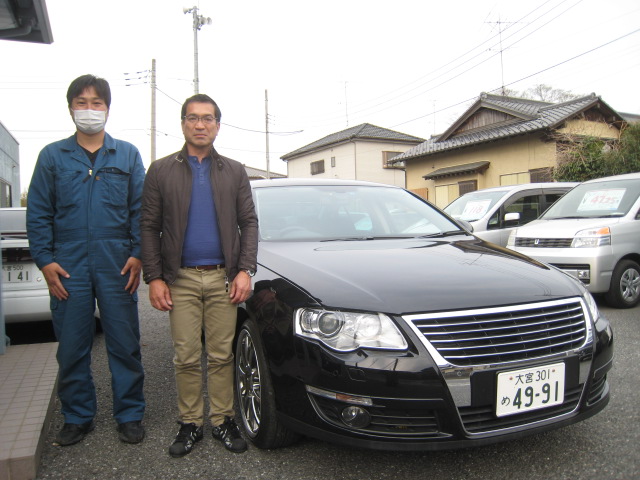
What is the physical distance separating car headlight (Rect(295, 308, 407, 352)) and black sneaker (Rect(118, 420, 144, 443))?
116 cm

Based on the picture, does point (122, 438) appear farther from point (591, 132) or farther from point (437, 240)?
point (591, 132)

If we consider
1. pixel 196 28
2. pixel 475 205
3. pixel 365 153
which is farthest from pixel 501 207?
pixel 365 153

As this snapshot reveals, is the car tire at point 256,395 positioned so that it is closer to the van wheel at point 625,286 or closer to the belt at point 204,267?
the belt at point 204,267

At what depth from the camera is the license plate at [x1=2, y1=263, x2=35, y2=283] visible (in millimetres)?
4215

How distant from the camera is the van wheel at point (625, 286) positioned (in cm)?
554

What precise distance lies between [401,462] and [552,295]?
1.01 meters

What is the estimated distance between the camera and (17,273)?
424 centimetres

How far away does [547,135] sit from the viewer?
15.7 meters

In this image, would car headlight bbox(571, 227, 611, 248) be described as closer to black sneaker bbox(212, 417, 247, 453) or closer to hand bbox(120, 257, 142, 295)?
black sneaker bbox(212, 417, 247, 453)

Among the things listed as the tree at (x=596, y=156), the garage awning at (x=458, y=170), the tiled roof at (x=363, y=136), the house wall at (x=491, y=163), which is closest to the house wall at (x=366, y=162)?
the tiled roof at (x=363, y=136)

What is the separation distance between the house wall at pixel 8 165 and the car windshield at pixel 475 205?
9.38m

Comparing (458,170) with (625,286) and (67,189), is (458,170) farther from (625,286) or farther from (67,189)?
(67,189)

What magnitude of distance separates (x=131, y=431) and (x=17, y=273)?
231 centimetres

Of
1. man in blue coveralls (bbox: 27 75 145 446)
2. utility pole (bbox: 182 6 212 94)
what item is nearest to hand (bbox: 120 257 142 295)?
man in blue coveralls (bbox: 27 75 145 446)
